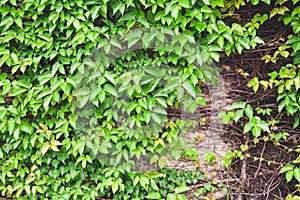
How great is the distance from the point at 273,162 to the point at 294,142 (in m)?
0.21

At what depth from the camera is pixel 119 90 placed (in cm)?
201

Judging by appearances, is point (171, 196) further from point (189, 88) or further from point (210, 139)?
point (189, 88)

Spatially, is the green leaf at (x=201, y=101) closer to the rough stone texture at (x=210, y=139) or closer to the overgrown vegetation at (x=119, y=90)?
the overgrown vegetation at (x=119, y=90)

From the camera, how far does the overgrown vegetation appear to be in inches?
78.6

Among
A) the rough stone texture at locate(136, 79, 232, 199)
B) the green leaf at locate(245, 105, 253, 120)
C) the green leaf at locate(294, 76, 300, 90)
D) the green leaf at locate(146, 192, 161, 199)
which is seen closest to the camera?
the green leaf at locate(294, 76, 300, 90)

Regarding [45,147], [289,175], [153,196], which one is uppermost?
[289,175]

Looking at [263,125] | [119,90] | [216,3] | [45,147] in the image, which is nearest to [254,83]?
[263,125]

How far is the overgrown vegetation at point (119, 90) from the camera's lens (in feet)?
6.55

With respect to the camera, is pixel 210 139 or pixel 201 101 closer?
pixel 201 101

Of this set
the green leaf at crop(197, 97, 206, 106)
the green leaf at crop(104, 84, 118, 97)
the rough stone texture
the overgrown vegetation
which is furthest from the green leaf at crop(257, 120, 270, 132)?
the green leaf at crop(104, 84, 118, 97)

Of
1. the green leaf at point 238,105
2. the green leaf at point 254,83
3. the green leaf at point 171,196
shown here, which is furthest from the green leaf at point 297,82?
the green leaf at point 171,196

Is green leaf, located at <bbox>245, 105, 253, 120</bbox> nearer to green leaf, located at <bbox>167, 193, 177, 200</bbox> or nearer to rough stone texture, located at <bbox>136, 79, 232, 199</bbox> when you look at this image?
rough stone texture, located at <bbox>136, 79, 232, 199</bbox>

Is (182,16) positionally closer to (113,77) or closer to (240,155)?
(113,77)

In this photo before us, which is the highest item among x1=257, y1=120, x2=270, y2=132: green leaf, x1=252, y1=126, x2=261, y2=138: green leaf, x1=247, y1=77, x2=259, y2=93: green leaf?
x1=247, y1=77, x2=259, y2=93: green leaf
